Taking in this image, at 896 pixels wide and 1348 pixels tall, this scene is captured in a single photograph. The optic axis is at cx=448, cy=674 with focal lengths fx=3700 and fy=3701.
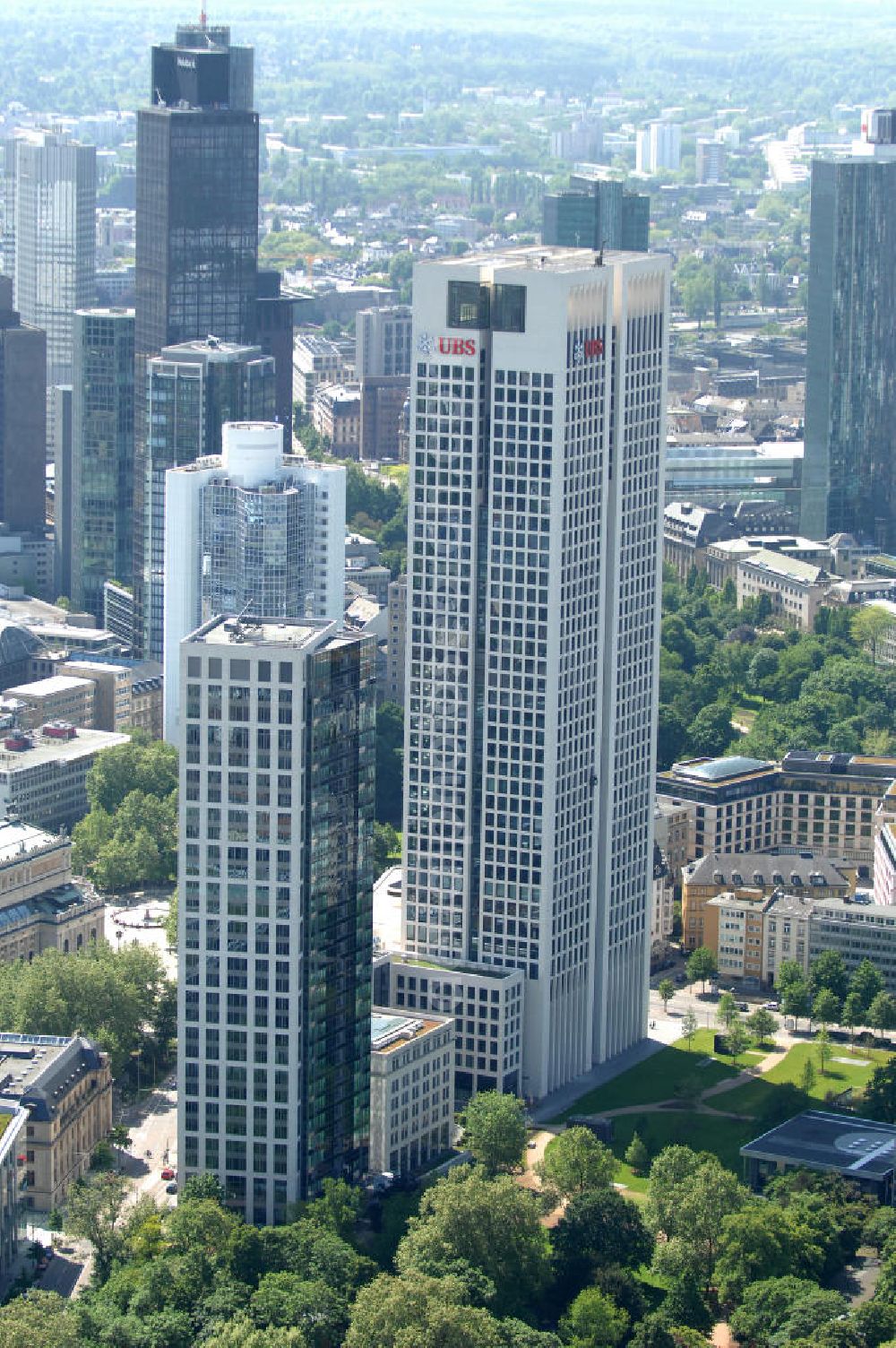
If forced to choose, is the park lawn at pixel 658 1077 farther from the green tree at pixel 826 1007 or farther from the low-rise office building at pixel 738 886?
the low-rise office building at pixel 738 886

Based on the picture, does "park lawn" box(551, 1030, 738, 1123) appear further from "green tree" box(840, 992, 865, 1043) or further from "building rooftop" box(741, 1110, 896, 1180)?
"building rooftop" box(741, 1110, 896, 1180)

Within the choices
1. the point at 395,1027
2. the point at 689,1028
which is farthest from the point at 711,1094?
the point at 395,1027

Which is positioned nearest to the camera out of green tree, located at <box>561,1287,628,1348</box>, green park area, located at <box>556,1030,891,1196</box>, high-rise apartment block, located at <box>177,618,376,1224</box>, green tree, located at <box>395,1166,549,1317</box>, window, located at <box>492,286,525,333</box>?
green tree, located at <box>561,1287,628,1348</box>

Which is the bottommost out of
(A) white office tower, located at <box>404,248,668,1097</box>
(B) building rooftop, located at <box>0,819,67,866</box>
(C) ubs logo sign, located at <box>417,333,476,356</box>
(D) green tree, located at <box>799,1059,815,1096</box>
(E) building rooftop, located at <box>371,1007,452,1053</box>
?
(D) green tree, located at <box>799,1059,815,1096</box>

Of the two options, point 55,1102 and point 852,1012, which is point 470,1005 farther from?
point 852,1012

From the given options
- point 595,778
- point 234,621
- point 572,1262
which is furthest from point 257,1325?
point 595,778

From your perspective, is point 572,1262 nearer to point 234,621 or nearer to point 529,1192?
point 529,1192

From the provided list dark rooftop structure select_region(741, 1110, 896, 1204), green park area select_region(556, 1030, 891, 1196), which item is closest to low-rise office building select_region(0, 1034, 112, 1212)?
green park area select_region(556, 1030, 891, 1196)
